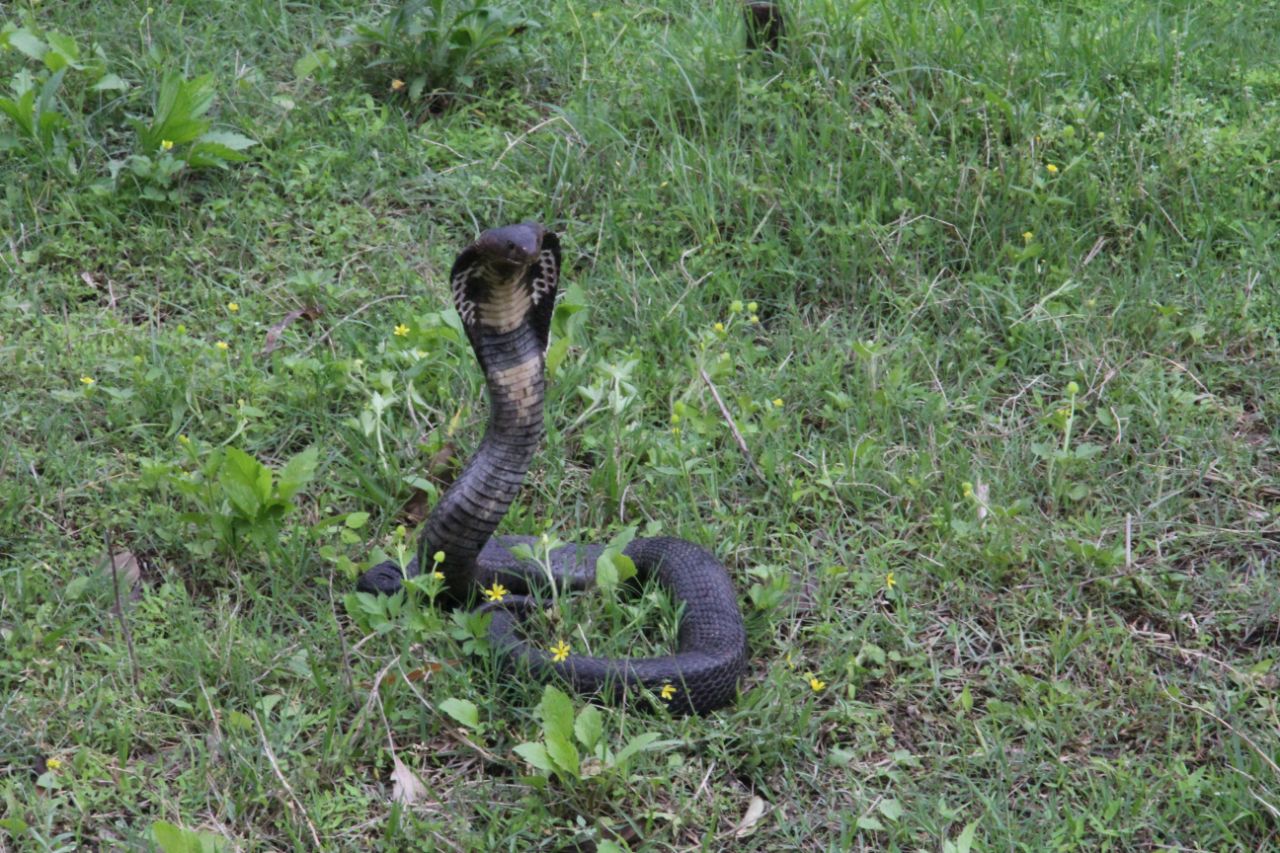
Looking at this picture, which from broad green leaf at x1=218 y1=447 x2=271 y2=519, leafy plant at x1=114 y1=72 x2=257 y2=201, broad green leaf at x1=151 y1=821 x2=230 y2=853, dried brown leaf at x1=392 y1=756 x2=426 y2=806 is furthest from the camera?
leafy plant at x1=114 y1=72 x2=257 y2=201

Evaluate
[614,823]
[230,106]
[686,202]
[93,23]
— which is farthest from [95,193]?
[614,823]

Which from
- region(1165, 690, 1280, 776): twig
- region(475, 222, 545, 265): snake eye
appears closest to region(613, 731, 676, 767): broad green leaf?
region(475, 222, 545, 265): snake eye

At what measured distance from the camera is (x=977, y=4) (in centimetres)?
588

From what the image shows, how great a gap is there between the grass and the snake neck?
8.0 inches

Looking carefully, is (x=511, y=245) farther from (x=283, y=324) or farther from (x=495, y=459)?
(x=283, y=324)

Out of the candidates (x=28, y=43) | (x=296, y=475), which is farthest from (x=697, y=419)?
(x=28, y=43)

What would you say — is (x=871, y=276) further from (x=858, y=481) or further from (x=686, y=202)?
(x=858, y=481)

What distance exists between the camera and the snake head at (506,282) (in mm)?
3320

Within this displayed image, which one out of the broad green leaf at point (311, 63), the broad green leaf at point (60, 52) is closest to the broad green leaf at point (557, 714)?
the broad green leaf at point (311, 63)

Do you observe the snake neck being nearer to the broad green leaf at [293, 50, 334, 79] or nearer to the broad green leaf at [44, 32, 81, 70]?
the broad green leaf at [293, 50, 334, 79]

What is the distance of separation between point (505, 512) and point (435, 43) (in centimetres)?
277

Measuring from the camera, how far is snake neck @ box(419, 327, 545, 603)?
3.56 m

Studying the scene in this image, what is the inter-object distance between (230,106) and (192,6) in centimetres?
77

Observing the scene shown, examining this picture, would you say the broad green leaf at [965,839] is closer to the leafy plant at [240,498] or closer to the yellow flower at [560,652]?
the yellow flower at [560,652]
